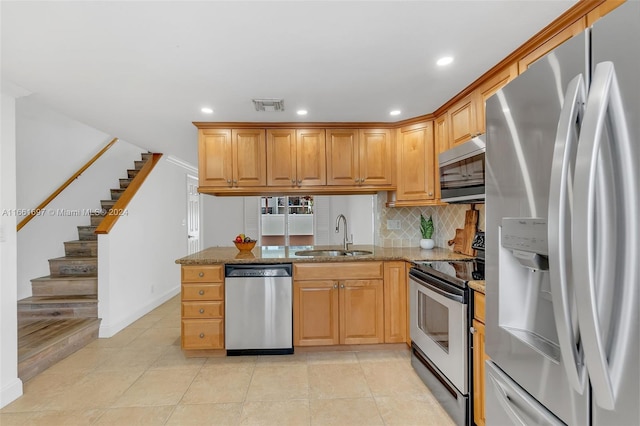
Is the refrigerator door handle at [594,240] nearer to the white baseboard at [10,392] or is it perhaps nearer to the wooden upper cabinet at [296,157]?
the wooden upper cabinet at [296,157]

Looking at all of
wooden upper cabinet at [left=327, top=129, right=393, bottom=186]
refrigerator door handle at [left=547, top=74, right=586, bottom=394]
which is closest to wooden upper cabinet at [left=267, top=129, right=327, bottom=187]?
wooden upper cabinet at [left=327, top=129, right=393, bottom=186]

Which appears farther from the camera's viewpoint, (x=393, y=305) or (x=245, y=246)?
(x=245, y=246)

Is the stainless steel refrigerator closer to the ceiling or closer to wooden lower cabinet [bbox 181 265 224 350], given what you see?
the ceiling

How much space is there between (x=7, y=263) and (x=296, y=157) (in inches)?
94.7

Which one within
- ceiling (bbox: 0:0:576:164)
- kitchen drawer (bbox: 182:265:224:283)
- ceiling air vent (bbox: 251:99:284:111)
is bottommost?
kitchen drawer (bbox: 182:265:224:283)

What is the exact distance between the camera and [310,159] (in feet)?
10.4

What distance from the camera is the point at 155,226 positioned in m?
4.34

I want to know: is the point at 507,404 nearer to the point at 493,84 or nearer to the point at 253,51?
the point at 493,84

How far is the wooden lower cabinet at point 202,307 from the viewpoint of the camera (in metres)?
2.78

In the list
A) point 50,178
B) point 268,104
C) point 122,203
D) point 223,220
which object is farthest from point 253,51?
point 50,178

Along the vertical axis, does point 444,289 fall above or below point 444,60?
below

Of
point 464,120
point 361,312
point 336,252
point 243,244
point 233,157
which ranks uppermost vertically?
point 464,120

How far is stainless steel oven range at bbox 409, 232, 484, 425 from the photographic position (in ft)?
5.98

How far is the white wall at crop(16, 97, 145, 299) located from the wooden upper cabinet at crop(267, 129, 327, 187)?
98.2 inches
